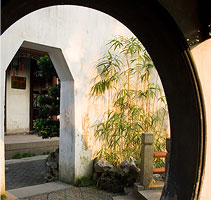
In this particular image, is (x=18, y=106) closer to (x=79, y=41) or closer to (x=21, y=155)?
(x=21, y=155)

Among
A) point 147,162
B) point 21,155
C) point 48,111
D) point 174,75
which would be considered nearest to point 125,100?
point 147,162

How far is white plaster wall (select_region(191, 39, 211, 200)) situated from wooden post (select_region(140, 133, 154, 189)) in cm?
181

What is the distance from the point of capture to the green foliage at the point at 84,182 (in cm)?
425

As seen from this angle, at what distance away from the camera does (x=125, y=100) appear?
16.4 ft

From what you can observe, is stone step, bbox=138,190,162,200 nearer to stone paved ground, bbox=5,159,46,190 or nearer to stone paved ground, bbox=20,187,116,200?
stone paved ground, bbox=20,187,116,200

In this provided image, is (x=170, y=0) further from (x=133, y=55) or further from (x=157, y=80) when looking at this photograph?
(x=157, y=80)

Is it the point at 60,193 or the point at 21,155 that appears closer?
the point at 60,193

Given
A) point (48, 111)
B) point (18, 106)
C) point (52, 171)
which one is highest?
point (18, 106)

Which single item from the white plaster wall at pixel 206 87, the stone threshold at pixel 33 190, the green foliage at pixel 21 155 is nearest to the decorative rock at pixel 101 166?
the stone threshold at pixel 33 190

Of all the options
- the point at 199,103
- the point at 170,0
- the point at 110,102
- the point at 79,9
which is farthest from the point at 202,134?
the point at 79,9

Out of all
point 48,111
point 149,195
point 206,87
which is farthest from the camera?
point 48,111

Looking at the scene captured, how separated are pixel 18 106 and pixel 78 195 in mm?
7061

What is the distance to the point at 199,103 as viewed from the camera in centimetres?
166

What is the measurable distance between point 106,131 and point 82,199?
1490mm
